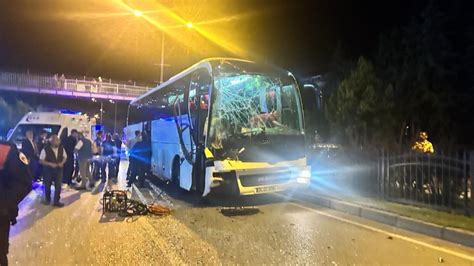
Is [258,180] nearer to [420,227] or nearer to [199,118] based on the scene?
[199,118]

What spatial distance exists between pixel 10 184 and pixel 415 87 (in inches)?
688

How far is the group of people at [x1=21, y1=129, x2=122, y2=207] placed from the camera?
34.6ft

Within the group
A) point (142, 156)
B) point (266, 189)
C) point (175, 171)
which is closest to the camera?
point (266, 189)

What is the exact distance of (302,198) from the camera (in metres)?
11.7

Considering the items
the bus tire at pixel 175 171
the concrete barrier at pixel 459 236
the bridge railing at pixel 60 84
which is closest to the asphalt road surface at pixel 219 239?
the concrete barrier at pixel 459 236

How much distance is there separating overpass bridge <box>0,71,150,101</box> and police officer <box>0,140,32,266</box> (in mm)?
46250

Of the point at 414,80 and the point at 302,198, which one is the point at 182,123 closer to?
the point at 302,198

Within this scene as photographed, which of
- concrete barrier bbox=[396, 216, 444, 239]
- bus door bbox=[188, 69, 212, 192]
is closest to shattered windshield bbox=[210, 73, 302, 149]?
bus door bbox=[188, 69, 212, 192]

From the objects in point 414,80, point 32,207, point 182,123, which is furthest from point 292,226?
point 414,80

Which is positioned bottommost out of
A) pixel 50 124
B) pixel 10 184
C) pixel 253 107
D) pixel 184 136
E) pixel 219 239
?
pixel 219 239

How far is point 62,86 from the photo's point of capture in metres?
47.4

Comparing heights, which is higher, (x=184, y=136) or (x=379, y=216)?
(x=184, y=136)

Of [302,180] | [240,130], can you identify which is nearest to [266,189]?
[302,180]

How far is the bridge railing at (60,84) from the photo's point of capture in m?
46.1
